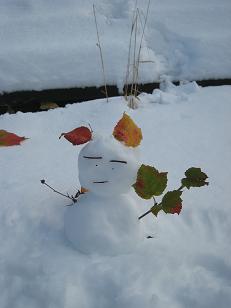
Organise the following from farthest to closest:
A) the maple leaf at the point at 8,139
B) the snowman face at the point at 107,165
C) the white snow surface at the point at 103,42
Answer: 1. the white snow surface at the point at 103,42
2. the maple leaf at the point at 8,139
3. the snowman face at the point at 107,165

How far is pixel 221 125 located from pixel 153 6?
1.26 m

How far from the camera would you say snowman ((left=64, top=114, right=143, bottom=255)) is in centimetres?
102

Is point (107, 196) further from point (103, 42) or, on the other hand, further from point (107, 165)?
point (103, 42)

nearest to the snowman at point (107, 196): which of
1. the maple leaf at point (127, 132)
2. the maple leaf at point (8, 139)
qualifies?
the maple leaf at point (127, 132)

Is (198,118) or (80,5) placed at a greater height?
(80,5)

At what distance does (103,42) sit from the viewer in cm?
231

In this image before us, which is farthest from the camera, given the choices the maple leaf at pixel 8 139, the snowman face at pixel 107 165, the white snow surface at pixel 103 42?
the white snow surface at pixel 103 42

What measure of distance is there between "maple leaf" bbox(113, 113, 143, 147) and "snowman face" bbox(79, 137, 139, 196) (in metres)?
0.02

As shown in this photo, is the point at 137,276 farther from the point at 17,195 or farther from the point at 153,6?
the point at 153,6

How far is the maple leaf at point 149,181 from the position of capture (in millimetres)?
1058

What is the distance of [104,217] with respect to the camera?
113cm

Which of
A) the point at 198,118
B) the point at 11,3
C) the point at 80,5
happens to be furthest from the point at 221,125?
the point at 11,3

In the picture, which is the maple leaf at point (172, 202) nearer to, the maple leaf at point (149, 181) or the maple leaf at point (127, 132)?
the maple leaf at point (149, 181)

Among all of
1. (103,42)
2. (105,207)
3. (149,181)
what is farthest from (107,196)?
(103,42)
